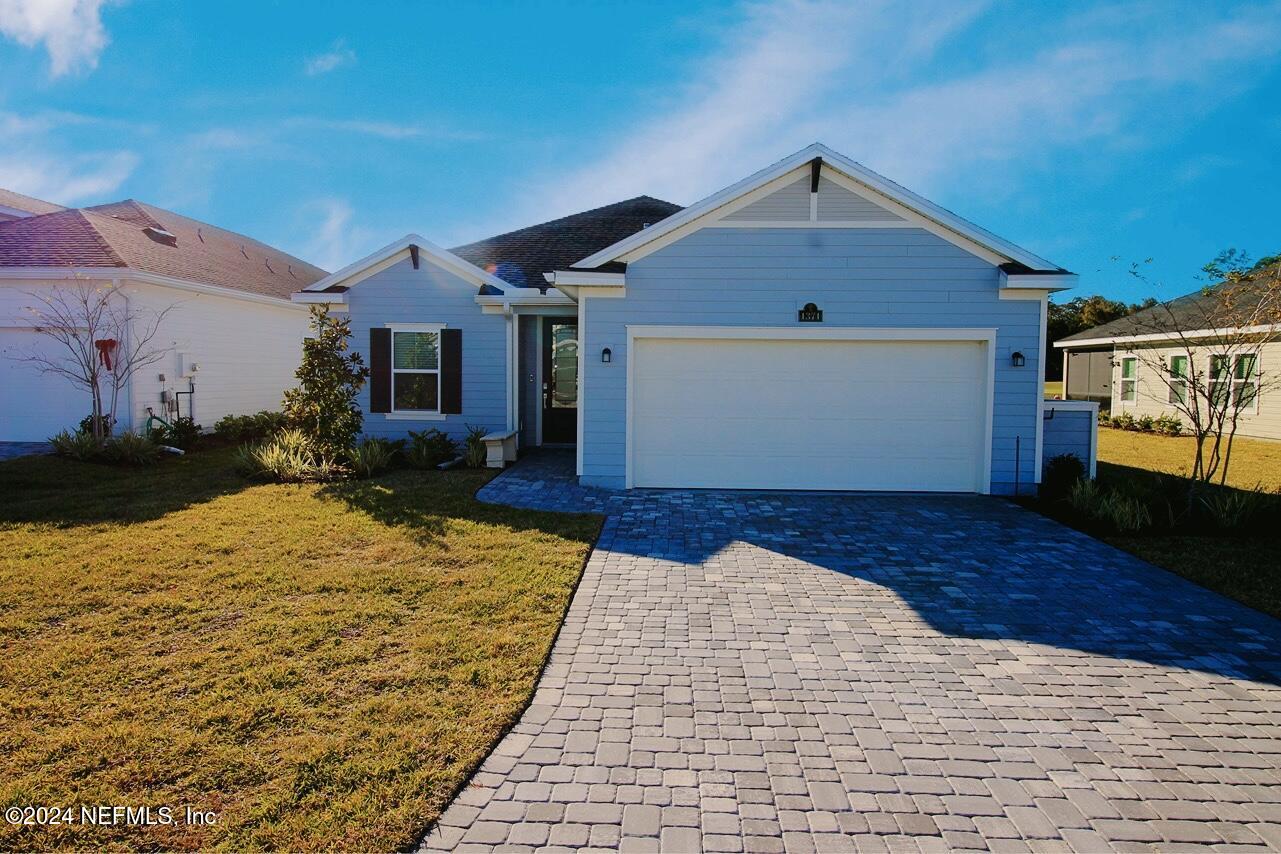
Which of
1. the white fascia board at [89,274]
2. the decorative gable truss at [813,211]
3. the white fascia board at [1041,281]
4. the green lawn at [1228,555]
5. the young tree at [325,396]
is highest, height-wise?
the decorative gable truss at [813,211]

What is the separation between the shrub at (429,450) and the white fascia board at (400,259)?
2942 millimetres

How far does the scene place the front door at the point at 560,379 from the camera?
1371 centimetres

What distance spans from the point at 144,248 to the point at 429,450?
358 inches

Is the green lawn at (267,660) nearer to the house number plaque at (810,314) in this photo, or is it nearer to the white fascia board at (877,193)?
the house number plaque at (810,314)

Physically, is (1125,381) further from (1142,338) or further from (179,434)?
(179,434)

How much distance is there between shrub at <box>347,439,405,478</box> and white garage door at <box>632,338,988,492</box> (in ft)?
14.5

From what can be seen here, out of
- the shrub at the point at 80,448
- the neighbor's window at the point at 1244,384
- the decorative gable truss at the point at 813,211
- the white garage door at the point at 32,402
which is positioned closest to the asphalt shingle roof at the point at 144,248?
the white garage door at the point at 32,402

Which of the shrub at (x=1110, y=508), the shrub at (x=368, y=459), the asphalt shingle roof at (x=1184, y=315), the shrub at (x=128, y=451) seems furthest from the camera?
the shrub at (x=128, y=451)

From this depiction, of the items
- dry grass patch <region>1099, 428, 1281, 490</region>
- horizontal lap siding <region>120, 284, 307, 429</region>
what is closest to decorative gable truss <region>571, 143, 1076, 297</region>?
dry grass patch <region>1099, 428, 1281, 490</region>

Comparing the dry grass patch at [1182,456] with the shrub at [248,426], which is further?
the shrub at [248,426]

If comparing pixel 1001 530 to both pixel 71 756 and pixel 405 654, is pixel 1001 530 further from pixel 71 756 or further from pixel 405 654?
pixel 71 756

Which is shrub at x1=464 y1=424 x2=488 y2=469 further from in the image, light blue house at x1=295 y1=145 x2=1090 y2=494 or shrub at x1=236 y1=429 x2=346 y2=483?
light blue house at x1=295 y1=145 x2=1090 y2=494

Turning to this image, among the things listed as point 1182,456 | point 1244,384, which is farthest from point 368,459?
point 1182,456

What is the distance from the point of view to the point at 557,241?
1644 cm
